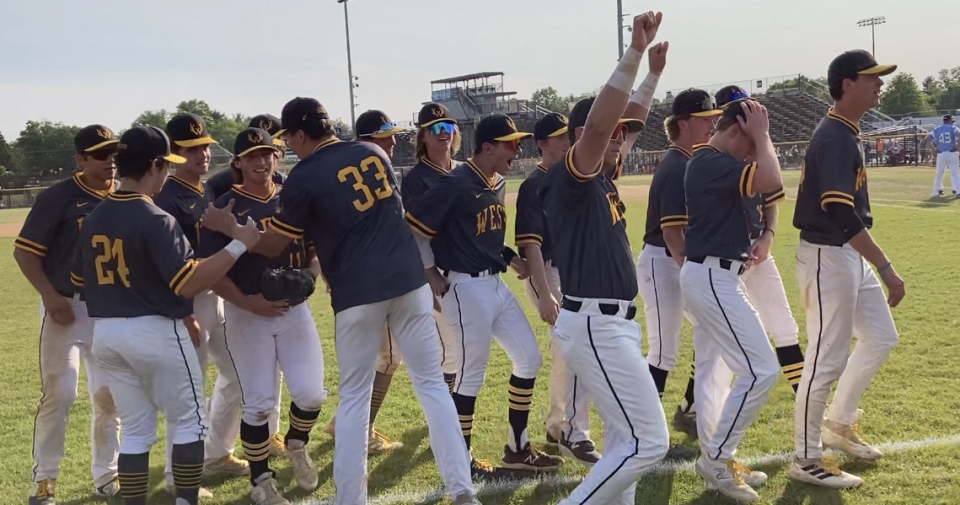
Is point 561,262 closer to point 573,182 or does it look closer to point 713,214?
point 573,182

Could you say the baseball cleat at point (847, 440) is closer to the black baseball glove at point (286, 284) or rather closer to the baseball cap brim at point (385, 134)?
the black baseball glove at point (286, 284)

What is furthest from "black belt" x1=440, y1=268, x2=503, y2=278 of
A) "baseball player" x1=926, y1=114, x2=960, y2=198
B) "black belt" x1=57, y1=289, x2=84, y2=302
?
"baseball player" x1=926, y1=114, x2=960, y2=198

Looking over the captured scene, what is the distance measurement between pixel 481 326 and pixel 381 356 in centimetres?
117

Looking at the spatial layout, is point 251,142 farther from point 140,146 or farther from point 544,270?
point 544,270

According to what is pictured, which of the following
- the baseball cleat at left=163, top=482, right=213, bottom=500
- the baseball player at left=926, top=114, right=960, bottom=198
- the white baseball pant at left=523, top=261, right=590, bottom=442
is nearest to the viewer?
the baseball cleat at left=163, top=482, right=213, bottom=500

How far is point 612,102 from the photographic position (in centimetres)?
293

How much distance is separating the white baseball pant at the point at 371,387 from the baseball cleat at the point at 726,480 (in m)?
1.33

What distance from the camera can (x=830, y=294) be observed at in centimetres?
425

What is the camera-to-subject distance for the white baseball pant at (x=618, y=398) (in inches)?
128

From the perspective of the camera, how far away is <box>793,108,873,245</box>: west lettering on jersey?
13.4 feet

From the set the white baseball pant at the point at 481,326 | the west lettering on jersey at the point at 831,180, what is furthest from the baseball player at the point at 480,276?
the west lettering on jersey at the point at 831,180

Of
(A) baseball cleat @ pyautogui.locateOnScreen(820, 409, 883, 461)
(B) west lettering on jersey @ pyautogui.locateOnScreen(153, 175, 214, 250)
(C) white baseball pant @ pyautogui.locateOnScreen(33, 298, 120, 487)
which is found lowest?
(A) baseball cleat @ pyautogui.locateOnScreen(820, 409, 883, 461)

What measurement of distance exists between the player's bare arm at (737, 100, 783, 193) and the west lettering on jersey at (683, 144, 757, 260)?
124 mm

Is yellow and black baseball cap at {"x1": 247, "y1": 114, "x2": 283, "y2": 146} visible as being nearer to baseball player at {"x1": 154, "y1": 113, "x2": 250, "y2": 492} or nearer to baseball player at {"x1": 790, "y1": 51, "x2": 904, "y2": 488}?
baseball player at {"x1": 154, "y1": 113, "x2": 250, "y2": 492}
